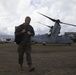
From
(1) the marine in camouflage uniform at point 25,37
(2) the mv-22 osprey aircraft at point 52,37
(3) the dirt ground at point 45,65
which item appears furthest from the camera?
(2) the mv-22 osprey aircraft at point 52,37

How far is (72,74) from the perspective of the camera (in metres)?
8.89

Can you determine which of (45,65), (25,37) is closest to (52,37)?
(45,65)

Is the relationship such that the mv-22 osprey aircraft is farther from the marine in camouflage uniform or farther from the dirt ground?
the marine in camouflage uniform

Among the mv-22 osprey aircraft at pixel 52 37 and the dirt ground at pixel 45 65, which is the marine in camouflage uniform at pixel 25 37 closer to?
the dirt ground at pixel 45 65

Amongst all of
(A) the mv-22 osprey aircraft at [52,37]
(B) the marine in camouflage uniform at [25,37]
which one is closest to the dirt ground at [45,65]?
(B) the marine in camouflage uniform at [25,37]

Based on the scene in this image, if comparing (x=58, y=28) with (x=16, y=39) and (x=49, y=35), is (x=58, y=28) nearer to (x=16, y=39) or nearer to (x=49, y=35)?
(x=49, y=35)

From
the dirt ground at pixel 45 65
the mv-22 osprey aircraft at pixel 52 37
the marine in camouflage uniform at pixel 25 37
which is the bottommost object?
the dirt ground at pixel 45 65

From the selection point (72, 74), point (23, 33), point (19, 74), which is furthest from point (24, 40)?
point (72, 74)

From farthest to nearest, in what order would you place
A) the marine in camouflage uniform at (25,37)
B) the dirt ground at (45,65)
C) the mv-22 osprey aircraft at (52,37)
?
the mv-22 osprey aircraft at (52,37)
the marine in camouflage uniform at (25,37)
the dirt ground at (45,65)

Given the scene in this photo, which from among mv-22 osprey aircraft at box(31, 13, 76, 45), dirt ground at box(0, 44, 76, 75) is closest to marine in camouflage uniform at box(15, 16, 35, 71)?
dirt ground at box(0, 44, 76, 75)

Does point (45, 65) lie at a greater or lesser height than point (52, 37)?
lesser

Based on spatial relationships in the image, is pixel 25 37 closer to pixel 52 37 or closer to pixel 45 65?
pixel 45 65

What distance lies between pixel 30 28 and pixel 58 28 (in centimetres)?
4755

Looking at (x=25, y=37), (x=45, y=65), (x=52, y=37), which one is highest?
(x=52, y=37)
